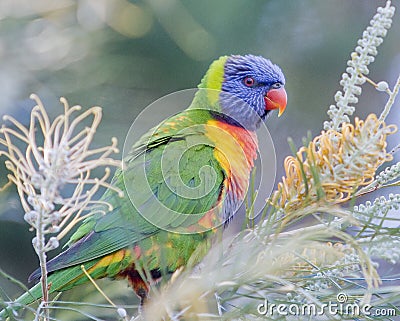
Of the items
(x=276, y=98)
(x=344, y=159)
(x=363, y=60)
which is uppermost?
(x=276, y=98)

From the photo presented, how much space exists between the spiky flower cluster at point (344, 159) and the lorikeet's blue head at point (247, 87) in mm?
845

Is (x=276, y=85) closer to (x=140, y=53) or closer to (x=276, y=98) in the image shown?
(x=276, y=98)

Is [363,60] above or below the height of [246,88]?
below

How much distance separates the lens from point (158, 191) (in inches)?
42.9

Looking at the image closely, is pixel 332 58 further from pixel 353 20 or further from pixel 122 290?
pixel 122 290

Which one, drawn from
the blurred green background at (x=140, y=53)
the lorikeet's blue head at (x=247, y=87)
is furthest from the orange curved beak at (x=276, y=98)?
the blurred green background at (x=140, y=53)

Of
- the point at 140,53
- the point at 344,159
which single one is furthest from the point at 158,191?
the point at 344,159

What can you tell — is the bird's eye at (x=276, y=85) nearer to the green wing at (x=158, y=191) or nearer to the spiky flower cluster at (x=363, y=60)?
the green wing at (x=158, y=191)

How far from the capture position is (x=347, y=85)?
57cm

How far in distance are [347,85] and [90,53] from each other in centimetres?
73

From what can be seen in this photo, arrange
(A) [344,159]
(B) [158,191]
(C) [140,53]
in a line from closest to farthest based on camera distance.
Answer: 1. (A) [344,159]
2. (B) [158,191]
3. (C) [140,53]

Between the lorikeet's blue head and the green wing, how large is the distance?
26 cm

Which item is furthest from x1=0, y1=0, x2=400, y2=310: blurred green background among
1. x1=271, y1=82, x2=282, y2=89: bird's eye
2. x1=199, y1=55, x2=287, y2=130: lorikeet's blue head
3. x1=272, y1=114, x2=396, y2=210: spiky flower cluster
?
x1=272, y1=114, x2=396, y2=210: spiky flower cluster

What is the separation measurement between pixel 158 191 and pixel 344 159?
590 mm
